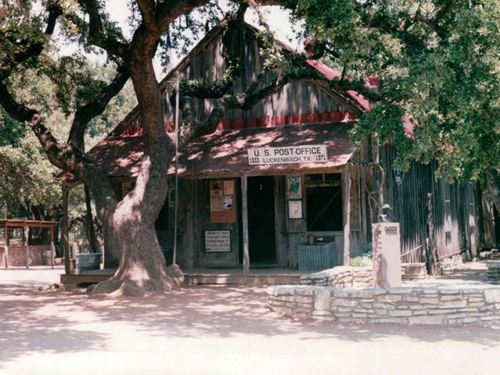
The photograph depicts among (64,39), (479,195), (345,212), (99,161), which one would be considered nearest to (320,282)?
(345,212)

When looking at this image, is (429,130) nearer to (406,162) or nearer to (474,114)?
(406,162)

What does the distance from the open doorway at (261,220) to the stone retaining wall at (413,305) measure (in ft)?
24.6

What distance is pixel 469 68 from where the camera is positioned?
1271cm

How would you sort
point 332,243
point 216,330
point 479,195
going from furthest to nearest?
point 479,195 < point 332,243 < point 216,330

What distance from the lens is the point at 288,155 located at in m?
14.8

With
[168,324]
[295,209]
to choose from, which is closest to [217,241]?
[295,209]

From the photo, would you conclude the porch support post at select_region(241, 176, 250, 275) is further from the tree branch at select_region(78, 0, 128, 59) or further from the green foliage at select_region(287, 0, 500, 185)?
the tree branch at select_region(78, 0, 128, 59)

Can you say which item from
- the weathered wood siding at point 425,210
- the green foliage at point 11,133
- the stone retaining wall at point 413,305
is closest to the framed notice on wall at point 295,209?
the weathered wood siding at point 425,210

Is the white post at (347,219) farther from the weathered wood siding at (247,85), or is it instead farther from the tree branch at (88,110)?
the tree branch at (88,110)

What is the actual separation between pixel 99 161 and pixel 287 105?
17.5 feet

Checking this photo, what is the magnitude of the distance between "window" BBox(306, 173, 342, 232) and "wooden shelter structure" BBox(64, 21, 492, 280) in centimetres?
3

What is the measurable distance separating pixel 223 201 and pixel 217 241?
113 centimetres

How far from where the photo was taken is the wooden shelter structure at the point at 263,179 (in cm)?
1605

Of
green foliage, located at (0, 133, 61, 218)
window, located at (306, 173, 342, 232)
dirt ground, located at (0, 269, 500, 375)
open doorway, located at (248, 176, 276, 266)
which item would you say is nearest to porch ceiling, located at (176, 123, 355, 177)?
window, located at (306, 173, 342, 232)
